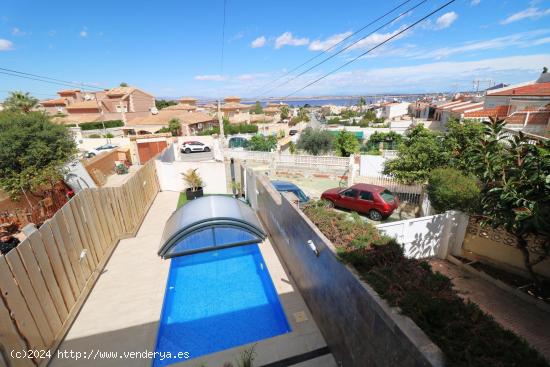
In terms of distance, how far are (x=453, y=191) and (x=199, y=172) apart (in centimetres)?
1175

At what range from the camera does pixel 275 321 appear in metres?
5.81

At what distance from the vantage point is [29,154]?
1036 centimetres

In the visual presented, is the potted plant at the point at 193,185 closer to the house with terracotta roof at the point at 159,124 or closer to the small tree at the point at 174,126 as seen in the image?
the small tree at the point at 174,126

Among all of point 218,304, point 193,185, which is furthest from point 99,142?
point 218,304

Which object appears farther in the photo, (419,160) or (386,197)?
(419,160)

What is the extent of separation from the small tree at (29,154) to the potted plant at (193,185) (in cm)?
517

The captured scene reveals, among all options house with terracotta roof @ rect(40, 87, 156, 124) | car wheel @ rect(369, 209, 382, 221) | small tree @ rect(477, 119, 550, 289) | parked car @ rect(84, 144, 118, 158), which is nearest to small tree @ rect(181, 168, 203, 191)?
car wheel @ rect(369, 209, 382, 221)

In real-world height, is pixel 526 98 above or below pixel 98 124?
above

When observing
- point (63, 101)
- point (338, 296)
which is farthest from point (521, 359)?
point (63, 101)

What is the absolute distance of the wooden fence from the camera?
3.98 m

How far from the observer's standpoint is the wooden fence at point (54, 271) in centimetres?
398

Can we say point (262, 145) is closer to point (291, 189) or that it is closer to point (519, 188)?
point (291, 189)

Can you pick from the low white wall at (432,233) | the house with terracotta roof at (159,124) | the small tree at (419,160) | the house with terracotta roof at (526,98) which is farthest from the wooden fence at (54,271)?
the house with terracotta roof at (159,124)

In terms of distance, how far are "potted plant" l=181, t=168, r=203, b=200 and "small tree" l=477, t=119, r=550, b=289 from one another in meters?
11.5
